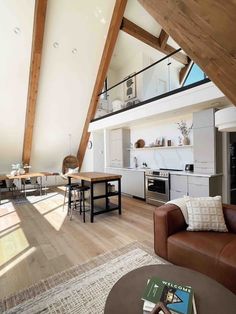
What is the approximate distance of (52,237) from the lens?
3045mm

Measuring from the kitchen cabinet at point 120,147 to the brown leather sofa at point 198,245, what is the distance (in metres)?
3.80

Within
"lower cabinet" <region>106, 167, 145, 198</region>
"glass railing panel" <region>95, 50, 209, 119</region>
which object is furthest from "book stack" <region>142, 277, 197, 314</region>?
"glass railing panel" <region>95, 50, 209, 119</region>

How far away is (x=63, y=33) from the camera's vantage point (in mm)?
4582

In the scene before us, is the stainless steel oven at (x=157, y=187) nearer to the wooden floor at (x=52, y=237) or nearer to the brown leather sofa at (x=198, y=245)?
the wooden floor at (x=52, y=237)

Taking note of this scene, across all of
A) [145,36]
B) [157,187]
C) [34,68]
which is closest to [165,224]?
[157,187]

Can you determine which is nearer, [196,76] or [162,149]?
[196,76]

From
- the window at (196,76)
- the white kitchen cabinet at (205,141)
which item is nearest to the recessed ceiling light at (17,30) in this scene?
the window at (196,76)

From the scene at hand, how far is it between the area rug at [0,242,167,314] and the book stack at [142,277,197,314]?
0.76m

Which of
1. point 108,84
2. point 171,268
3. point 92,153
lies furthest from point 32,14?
point 171,268

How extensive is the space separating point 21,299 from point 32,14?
4998 millimetres

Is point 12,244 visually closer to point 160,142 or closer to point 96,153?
point 160,142

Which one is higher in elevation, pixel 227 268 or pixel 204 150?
pixel 204 150

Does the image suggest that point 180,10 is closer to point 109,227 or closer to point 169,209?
point 169,209

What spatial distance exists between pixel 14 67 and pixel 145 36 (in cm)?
387
